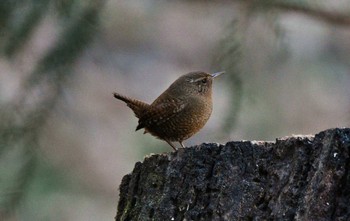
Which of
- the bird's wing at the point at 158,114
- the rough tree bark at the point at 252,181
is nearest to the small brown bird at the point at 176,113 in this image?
the bird's wing at the point at 158,114

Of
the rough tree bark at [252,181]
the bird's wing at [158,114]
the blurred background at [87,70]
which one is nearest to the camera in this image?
the rough tree bark at [252,181]

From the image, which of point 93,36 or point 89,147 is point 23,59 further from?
point 89,147

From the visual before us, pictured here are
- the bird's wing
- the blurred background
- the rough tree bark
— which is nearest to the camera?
the rough tree bark

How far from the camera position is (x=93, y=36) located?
3453mm

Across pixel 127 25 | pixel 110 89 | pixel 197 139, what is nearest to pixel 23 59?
pixel 127 25

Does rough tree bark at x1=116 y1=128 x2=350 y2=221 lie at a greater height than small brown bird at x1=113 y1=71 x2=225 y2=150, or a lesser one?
lesser

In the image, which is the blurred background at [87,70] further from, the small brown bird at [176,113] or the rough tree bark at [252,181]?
the rough tree bark at [252,181]

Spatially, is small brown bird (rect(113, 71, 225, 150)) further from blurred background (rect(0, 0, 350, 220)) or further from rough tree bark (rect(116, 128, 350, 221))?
rough tree bark (rect(116, 128, 350, 221))

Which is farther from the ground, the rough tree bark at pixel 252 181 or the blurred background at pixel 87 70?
the blurred background at pixel 87 70

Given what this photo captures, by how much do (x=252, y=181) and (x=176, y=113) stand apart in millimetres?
1266

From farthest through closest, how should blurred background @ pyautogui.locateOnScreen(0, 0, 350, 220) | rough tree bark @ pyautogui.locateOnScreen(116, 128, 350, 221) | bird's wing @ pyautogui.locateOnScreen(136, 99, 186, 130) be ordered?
bird's wing @ pyautogui.locateOnScreen(136, 99, 186, 130), blurred background @ pyautogui.locateOnScreen(0, 0, 350, 220), rough tree bark @ pyautogui.locateOnScreen(116, 128, 350, 221)

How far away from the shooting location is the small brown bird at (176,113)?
12.5ft

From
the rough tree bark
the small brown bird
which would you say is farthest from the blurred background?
the rough tree bark

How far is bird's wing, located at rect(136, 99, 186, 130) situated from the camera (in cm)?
380
